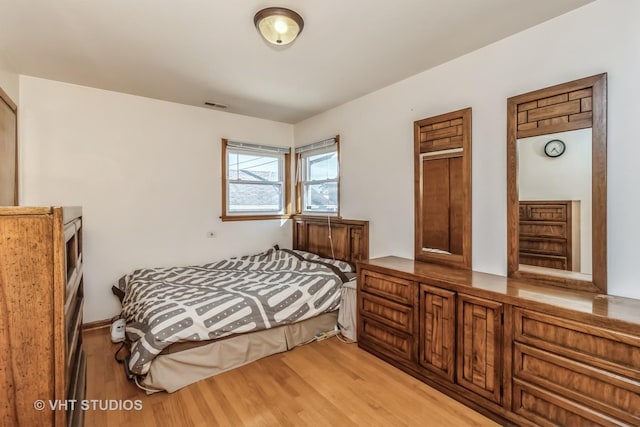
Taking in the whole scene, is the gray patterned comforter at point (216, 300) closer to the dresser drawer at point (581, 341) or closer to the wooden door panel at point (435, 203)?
the wooden door panel at point (435, 203)

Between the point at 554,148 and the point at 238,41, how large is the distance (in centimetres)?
228

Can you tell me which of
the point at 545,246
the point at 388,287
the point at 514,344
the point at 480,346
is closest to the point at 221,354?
the point at 388,287

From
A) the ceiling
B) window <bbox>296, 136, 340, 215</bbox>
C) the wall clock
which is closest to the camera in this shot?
the ceiling

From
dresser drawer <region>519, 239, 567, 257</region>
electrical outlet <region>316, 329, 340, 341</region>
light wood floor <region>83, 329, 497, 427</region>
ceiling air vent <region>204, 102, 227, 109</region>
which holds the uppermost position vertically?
ceiling air vent <region>204, 102, 227, 109</region>

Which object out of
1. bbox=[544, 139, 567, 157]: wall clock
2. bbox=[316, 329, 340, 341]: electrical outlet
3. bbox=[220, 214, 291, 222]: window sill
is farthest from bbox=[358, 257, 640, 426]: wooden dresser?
bbox=[220, 214, 291, 222]: window sill

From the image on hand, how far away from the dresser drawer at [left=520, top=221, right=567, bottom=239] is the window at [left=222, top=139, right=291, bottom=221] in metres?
3.08

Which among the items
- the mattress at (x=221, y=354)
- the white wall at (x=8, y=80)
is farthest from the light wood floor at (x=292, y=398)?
the white wall at (x=8, y=80)

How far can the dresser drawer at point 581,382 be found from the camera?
1365 millimetres

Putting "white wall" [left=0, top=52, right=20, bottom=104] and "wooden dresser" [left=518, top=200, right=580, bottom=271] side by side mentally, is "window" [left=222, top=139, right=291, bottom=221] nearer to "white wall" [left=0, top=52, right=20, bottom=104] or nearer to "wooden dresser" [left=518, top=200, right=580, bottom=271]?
"white wall" [left=0, top=52, right=20, bottom=104]

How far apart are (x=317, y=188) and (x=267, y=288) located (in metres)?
1.81

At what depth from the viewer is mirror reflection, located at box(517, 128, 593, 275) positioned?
1860mm

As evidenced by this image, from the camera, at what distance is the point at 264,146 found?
168 inches

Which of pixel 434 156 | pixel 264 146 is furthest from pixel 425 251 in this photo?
pixel 264 146

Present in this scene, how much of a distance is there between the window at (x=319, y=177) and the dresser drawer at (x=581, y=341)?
7.83 ft
